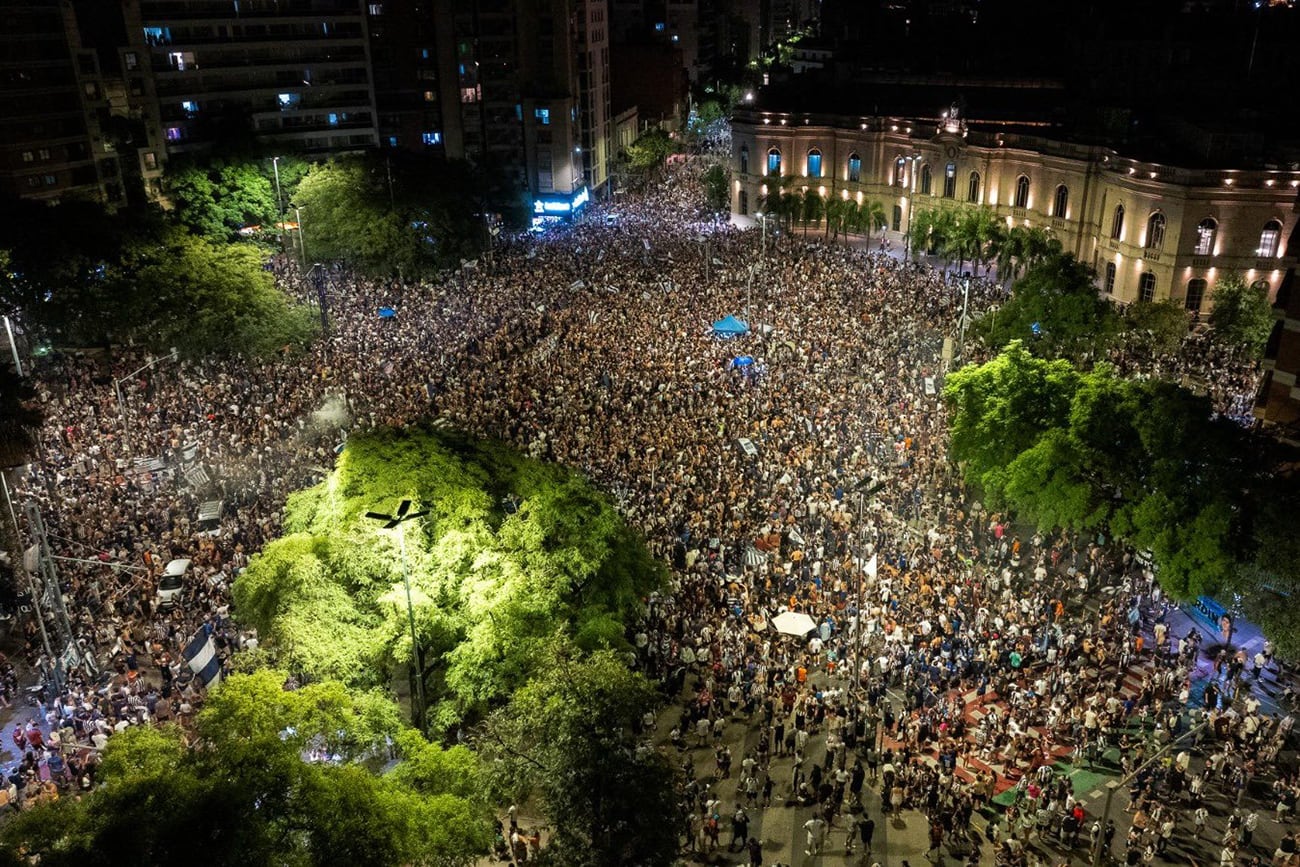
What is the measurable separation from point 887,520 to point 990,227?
40.5 meters

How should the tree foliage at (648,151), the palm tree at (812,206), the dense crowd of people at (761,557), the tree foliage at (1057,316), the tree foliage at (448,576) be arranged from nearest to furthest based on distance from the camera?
the tree foliage at (448,576)
the dense crowd of people at (761,557)
the tree foliage at (1057,316)
the palm tree at (812,206)
the tree foliage at (648,151)

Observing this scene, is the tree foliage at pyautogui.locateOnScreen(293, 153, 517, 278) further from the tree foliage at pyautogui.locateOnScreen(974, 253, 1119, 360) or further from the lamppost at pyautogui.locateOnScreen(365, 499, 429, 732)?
the lamppost at pyautogui.locateOnScreen(365, 499, 429, 732)

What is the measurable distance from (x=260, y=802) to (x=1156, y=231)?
55.2 metres

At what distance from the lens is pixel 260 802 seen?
13961mm

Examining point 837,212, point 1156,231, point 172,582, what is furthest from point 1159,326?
point 172,582

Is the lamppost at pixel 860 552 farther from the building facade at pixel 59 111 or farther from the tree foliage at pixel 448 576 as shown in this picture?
the building facade at pixel 59 111

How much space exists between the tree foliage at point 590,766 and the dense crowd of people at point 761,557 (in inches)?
146

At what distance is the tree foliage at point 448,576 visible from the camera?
1945 centimetres

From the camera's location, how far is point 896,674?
24.3 metres

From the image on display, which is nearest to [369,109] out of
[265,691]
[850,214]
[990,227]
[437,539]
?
[850,214]

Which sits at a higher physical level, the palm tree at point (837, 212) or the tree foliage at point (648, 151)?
the tree foliage at point (648, 151)

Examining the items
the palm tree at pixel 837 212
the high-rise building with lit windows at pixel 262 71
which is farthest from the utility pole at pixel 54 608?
the palm tree at pixel 837 212

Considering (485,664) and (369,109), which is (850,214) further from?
(485,664)


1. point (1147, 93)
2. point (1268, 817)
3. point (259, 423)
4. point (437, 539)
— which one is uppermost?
point (1147, 93)
